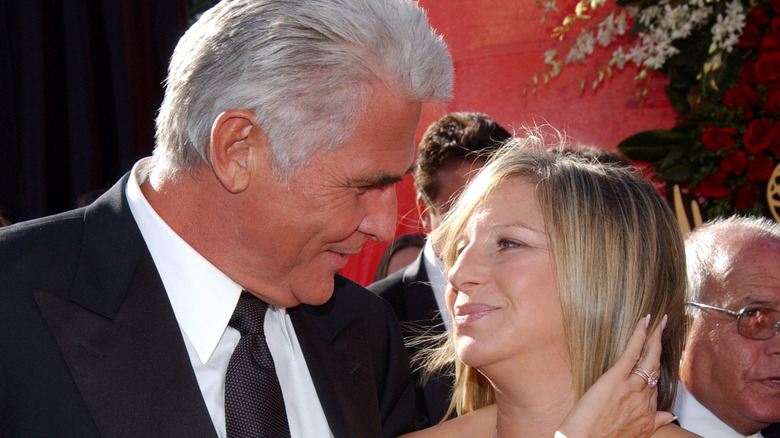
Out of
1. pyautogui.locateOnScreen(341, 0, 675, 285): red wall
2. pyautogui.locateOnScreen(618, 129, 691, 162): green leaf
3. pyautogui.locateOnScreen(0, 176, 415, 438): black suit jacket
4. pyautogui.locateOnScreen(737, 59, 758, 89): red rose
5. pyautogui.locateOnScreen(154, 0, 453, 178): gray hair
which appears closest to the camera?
pyautogui.locateOnScreen(0, 176, 415, 438): black suit jacket

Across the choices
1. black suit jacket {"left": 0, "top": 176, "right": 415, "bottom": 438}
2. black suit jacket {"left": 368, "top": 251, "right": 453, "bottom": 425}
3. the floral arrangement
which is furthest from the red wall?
black suit jacket {"left": 0, "top": 176, "right": 415, "bottom": 438}

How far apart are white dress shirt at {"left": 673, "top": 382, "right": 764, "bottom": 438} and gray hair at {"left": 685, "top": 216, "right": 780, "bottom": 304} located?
0.94 feet

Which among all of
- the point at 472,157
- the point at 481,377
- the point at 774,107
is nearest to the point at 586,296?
the point at 481,377

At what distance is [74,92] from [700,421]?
6.91 ft

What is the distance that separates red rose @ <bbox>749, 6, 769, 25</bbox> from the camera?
10.5 ft

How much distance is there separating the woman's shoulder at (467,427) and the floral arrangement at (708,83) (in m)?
1.66

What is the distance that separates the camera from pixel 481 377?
7.22ft

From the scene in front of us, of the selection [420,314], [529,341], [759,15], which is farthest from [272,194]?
[759,15]

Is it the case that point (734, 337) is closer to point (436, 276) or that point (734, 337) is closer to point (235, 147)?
point (436, 276)

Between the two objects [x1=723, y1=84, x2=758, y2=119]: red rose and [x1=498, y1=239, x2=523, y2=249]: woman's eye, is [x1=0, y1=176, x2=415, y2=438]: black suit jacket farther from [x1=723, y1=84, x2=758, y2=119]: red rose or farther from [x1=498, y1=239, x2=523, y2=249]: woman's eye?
[x1=723, y1=84, x2=758, y2=119]: red rose

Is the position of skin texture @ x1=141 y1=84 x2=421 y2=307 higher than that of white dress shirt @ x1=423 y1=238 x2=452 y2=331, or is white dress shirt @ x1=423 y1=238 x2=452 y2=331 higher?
skin texture @ x1=141 y1=84 x2=421 y2=307

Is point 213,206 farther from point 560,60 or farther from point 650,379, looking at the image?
point 560,60

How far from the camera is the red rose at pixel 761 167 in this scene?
3188mm

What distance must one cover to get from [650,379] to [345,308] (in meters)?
0.72
